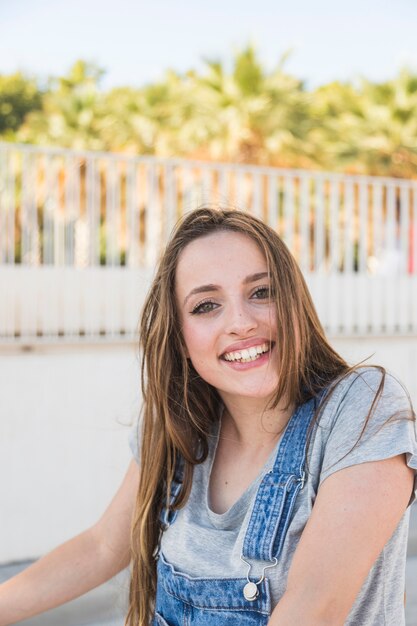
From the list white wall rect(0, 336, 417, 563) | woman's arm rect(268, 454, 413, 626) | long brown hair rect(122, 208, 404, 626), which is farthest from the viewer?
white wall rect(0, 336, 417, 563)

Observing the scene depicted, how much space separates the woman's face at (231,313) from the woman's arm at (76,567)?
1.22 feet

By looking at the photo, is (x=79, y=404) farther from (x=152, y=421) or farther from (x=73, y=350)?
(x=152, y=421)

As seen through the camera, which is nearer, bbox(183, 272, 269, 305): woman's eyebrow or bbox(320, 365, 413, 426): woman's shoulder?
bbox(320, 365, 413, 426): woman's shoulder

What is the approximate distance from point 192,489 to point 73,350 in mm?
3144

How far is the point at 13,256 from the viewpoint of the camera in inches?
177

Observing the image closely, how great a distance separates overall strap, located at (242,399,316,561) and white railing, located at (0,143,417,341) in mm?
2908

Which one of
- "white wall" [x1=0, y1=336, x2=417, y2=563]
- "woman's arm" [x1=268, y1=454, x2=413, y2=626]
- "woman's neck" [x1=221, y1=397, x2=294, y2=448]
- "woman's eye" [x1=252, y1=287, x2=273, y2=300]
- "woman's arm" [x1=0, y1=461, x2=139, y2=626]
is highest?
"woman's eye" [x1=252, y1=287, x2=273, y2=300]

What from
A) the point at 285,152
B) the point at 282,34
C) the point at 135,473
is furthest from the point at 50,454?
the point at 282,34

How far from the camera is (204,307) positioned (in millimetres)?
1617

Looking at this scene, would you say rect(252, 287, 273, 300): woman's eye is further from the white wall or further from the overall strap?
the white wall

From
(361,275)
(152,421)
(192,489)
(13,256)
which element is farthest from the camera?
(361,275)

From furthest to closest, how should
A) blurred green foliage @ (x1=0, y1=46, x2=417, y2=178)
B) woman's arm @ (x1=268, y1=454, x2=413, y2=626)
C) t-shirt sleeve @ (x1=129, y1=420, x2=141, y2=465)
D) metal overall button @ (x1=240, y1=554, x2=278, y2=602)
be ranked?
blurred green foliage @ (x1=0, y1=46, x2=417, y2=178) → t-shirt sleeve @ (x1=129, y1=420, x2=141, y2=465) → metal overall button @ (x1=240, y1=554, x2=278, y2=602) → woman's arm @ (x1=268, y1=454, x2=413, y2=626)

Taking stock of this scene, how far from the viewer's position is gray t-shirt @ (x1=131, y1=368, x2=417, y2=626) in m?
1.34

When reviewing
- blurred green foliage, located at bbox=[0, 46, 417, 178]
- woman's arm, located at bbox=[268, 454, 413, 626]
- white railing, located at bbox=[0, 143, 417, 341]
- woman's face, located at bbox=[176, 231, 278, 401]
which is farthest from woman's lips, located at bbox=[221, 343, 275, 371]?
blurred green foliage, located at bbox=[0, 46, 417, 178]
